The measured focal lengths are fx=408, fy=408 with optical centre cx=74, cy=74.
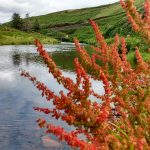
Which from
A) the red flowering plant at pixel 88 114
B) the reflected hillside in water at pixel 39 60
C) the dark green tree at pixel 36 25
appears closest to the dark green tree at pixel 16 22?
the dark green tree at pixel 36 25

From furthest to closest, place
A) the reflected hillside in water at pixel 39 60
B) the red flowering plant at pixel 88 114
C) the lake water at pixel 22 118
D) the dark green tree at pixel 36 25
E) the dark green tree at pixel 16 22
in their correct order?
the dark green tree at pixel 36 25, the dark green tree at pixel 16 22, the reflected hillside in water at pixel 39 60, the lake water at pixel 22 118, the red flowering plant at pixel 88 114

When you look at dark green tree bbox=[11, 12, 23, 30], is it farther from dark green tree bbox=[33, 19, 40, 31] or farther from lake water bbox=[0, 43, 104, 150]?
lake water bbox=[0, 43, 104, 150]

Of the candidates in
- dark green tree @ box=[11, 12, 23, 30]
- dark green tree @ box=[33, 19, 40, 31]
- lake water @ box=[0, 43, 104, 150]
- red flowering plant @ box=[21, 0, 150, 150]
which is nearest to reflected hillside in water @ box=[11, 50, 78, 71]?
lake water @ box=[0, 43, 104, 150]

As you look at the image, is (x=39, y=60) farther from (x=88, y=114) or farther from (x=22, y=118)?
(x=88, y=114)

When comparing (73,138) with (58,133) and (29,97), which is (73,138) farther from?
(29,97)

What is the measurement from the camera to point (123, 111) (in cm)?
644

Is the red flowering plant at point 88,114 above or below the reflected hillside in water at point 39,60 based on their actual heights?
below

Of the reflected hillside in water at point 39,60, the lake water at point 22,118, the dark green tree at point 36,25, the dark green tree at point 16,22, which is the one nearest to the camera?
the lake water at point 22,118

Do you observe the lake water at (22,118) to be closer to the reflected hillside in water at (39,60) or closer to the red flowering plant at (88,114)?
the red flowering plant at (88,114)

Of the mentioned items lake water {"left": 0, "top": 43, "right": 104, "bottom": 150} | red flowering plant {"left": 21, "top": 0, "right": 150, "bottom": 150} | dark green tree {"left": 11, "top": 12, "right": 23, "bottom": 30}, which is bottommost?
lake water {"left": 0, "top": 43, "right": 104, "bottom": 150}

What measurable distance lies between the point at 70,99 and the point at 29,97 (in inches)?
785

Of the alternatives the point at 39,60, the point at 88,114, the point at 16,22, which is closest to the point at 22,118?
the point at 88,114

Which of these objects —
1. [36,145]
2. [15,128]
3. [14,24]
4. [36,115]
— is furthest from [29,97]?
[14,24]

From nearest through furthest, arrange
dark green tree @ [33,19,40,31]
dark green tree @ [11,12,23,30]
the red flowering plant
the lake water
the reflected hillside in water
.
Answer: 1. the red flowering plant
2. the lake water
3. the reflected hillside in water
4. dark green tree @ [11,12,23,30]
5. dark green tree @ [33,19,40,31]
